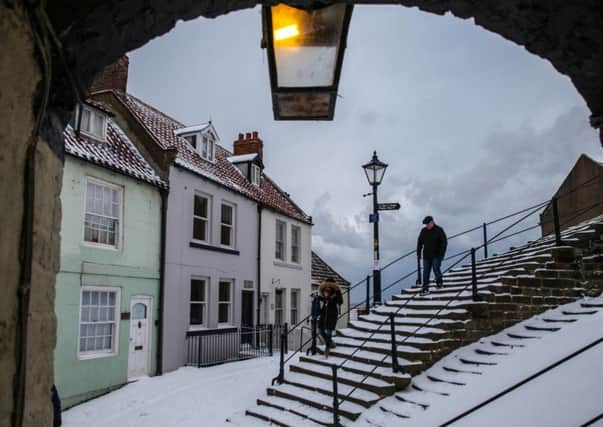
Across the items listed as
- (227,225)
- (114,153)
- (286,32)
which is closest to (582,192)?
(227,225)

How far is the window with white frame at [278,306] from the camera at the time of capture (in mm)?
19953

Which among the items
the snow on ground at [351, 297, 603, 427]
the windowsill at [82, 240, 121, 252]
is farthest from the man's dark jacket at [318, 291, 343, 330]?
the windowsill at [82, 240, 121, 252]

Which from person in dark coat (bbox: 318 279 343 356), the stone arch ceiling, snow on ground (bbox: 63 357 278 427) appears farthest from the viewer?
A: person in dark coat (bbox: 318 279 343 356)

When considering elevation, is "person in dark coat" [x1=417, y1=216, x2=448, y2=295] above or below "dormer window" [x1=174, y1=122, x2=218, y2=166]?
below

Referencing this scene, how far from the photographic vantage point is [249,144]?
71.9 ft

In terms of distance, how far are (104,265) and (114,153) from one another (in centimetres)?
326

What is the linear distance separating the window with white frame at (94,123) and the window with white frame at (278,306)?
9.74 m

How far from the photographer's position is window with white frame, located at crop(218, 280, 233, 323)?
1672 cm

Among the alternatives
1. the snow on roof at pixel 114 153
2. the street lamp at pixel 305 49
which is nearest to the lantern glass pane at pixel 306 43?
the street lamp at pixel 305 49

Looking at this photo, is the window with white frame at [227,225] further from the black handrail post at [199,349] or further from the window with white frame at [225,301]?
the black handrail post at [199,349]

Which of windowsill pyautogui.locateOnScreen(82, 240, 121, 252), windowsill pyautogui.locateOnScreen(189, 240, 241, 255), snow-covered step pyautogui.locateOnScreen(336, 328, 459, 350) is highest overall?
windowsill pyautogui.locateOnScreen(189, 240, 241, 255)

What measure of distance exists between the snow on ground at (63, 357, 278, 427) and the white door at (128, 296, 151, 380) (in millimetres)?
370


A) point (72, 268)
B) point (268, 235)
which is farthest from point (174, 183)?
point (268, 235)

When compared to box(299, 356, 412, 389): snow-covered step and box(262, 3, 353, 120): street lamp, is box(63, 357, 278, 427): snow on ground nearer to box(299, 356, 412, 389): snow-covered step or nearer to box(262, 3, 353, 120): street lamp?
box(299, 356, 412, 389): snow-covered step
